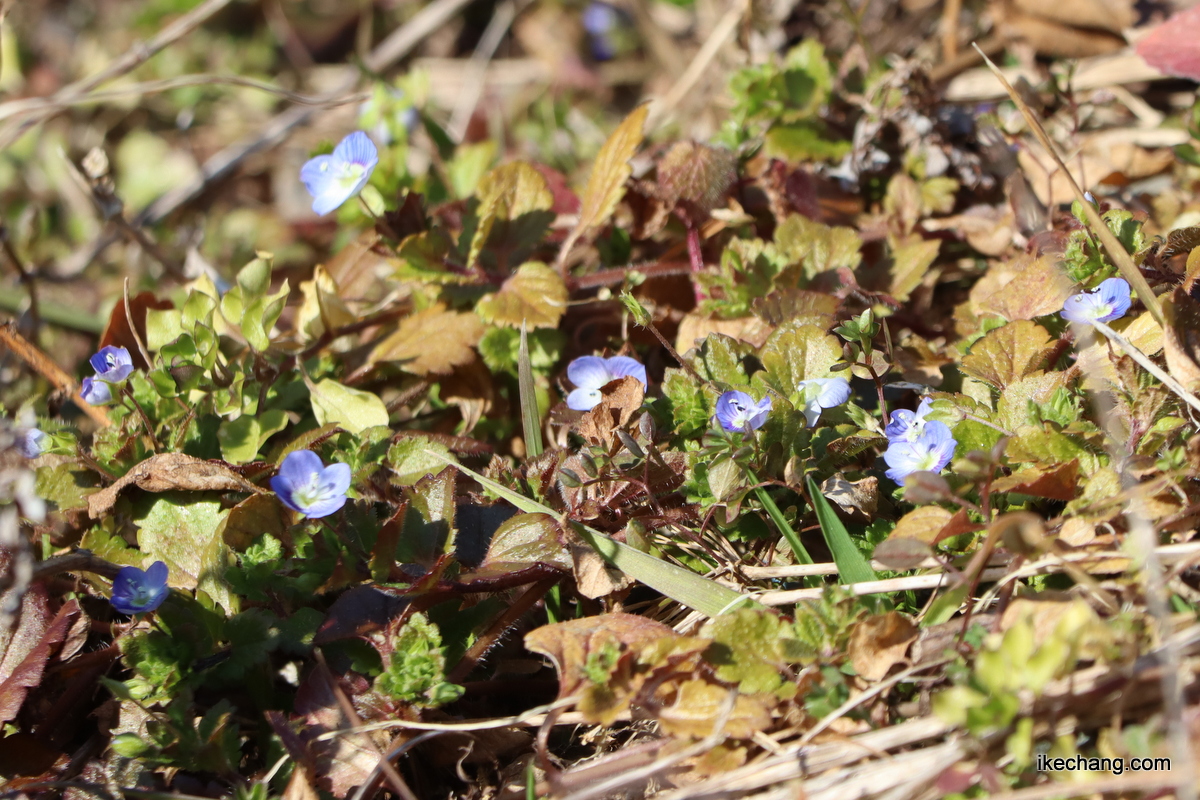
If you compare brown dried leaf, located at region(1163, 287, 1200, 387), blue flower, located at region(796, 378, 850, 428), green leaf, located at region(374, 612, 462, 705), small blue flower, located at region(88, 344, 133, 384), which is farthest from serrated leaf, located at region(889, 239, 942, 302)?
small blue flower, located at region(88, 344, 133, 384)

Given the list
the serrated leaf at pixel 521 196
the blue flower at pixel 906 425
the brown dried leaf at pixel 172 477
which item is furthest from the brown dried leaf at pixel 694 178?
the brown dried leaf at pixel 172 477

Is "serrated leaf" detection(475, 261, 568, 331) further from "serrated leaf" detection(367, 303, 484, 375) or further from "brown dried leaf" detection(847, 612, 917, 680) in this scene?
"brown dried leaf" detection(847, 612, 917, 680)

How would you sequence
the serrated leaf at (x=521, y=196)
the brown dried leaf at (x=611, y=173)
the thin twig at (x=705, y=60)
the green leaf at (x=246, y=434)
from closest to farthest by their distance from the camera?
the green leaf at (x=246, y=434)
the brown dried leaf at (x=611, y=173)
the serrated leaf at (x=521, y=196)
the thin twig at (x=705, y=60)

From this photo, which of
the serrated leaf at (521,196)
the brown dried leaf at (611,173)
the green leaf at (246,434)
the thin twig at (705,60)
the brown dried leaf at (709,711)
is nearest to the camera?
the brown dried leaf at (709,711)

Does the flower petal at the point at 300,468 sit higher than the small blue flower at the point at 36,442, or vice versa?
the small blue flower at the point at 36,442

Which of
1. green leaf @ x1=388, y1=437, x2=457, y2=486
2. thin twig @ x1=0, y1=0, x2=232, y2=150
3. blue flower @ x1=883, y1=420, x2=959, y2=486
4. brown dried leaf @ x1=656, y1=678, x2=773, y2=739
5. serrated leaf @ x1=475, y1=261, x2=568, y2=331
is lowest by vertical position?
brown dried leaf @ x1=656, y1=678, x2=773, y2=739

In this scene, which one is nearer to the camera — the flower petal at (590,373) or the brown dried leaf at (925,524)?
the brown dried leaf at (925,524)

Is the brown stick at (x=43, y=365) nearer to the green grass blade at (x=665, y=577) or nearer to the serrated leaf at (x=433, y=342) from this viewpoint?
the serrated leaf at (x=433, y=342)
